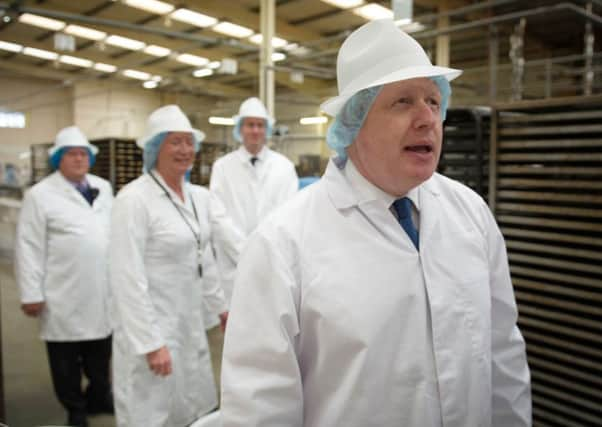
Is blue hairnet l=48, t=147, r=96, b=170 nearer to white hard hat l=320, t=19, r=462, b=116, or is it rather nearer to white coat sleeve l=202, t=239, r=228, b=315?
white coat sleeve l=202, t=239, r=228, b=315

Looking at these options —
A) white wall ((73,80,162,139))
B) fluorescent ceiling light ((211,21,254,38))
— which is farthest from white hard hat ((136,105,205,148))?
white wall ((73,80,162,139))

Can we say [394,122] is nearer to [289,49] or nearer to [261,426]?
[261,426]

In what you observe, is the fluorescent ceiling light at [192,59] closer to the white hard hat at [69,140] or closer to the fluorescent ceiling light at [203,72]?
the fluorescent ceiling light at [203,72]

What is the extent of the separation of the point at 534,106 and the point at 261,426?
1.24m

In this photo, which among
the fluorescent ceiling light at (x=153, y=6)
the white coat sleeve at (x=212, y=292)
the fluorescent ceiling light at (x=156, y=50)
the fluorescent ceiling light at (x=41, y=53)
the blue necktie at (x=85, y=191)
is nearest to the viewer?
the white coat sleeve at (x=212, y=292)

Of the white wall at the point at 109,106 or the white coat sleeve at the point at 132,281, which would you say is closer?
the white coat sleeve at the point at 132,281

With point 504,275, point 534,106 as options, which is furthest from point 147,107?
point 504,275

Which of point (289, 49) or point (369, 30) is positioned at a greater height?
point (289, 49)

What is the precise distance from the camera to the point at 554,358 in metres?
1.54

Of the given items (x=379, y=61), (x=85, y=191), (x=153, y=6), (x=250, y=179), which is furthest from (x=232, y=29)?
(x=379, y=61)

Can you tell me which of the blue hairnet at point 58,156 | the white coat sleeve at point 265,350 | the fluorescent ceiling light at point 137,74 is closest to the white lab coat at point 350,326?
the white coat sleeve at point 265,350

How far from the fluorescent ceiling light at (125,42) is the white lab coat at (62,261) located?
5.30ft

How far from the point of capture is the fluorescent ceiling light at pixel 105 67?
12.7 ft

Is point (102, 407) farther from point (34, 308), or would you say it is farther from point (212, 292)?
point (212, 292)
